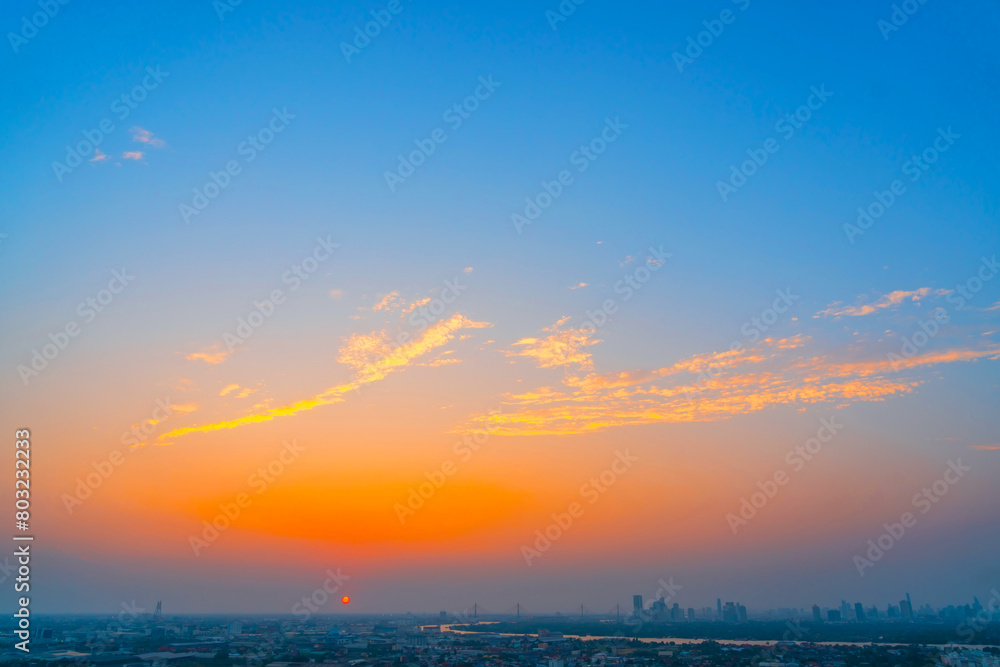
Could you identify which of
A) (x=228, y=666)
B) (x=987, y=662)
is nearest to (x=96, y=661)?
(x=228, y=666)

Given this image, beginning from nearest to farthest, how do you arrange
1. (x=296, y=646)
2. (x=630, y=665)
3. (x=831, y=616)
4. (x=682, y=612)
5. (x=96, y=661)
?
(x=96, y=661) < (x=630, y=665) < (x=296, y=646) < (x=831, y=616) < (x=682, y=612)

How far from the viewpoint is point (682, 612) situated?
4230 inches

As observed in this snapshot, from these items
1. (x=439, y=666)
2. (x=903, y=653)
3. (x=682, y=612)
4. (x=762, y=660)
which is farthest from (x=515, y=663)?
(x=682, y=612)

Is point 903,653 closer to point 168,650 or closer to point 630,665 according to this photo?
point 630,665

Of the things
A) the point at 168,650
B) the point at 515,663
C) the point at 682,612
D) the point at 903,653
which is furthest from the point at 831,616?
the point at 168,650

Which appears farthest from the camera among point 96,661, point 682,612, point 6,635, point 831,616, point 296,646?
point 682,612

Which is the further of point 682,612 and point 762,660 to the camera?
point 682,612

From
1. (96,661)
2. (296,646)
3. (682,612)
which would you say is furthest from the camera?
(682,612)

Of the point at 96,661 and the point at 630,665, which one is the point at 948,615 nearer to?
the point at 630,665

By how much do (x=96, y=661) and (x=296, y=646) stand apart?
16.8 metres

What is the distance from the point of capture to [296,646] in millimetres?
43844

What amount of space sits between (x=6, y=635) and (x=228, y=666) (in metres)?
19.7

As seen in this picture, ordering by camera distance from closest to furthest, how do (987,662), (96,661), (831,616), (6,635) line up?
(96,661) → (987,662) → (6,635) → (831,616)

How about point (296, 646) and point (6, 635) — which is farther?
point (296, 646)
